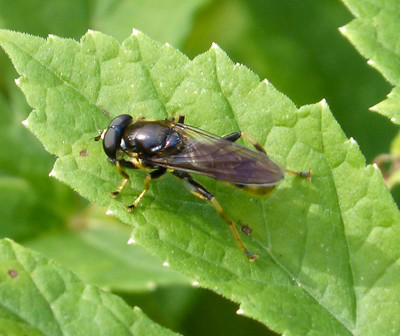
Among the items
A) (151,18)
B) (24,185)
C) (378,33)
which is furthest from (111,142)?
(151,18)

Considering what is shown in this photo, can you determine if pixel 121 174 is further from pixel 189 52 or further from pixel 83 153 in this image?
pixel 189 52

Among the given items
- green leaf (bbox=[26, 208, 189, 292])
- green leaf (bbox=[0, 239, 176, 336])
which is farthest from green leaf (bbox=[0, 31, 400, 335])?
green leaf (bbox=[26, 208, 189, 292])

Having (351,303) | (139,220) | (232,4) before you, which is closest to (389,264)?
(351,303)

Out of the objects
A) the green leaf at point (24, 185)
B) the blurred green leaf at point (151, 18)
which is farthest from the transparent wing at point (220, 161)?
the blurred green leaf at point (151, 18)

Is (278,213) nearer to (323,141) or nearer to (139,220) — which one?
(323,141)

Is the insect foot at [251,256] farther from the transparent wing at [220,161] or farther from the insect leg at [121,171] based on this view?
the insect leg at [121,171]
